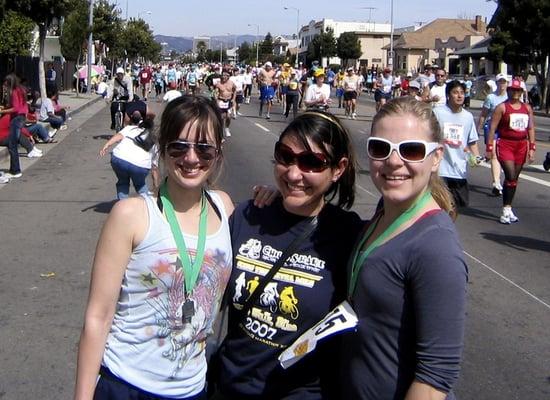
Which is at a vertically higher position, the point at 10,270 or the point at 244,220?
the point at 244,220

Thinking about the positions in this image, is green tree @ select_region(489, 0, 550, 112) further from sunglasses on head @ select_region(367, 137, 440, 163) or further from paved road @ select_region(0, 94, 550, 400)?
sunglasses on head @ select_region(367, 137, 440, 163)

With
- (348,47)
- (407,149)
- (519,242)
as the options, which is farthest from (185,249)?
(348,47)

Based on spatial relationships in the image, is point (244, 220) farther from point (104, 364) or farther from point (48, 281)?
point (48, 281)

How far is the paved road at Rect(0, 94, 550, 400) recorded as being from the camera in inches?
191

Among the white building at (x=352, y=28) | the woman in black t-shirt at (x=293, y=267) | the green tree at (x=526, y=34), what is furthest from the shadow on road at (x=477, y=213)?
the white building at (x=352, y=28)

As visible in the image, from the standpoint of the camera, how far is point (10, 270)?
23.5 ft

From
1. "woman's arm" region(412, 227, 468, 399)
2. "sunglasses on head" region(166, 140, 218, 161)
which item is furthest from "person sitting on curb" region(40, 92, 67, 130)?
"woman's arm" region(412, 227, 468, 399)

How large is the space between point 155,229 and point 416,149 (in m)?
0.84

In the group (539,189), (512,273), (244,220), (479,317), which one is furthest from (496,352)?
(539,189)

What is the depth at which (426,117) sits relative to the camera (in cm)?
229

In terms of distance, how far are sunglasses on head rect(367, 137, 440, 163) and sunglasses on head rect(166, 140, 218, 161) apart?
0.58 m

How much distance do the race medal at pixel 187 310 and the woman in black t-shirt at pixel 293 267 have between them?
0.51ft

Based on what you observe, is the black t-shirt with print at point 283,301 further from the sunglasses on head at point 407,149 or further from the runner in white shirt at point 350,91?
the runner in white shirt at point 350,91

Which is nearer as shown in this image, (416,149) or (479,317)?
(416,149)
